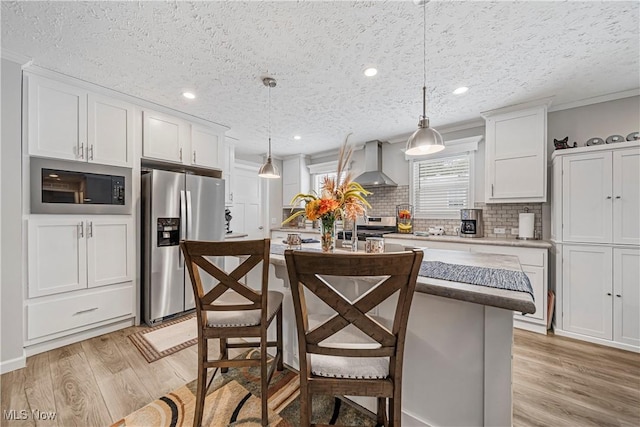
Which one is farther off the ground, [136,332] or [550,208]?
Result: [550,208]

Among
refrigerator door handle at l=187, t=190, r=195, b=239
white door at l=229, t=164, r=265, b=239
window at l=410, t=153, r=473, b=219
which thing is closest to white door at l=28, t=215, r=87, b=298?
refrigerator door handle at l=187, t=190, r=195, b=239

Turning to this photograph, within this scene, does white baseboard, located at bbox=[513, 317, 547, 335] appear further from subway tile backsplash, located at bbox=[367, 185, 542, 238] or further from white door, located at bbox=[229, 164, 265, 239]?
white door, located at bbox=[229, 164, 265, 239]

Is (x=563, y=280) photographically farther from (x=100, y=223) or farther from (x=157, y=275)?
(x=100, y=223)

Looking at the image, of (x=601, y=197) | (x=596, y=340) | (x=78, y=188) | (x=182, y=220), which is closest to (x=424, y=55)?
(x=601, y=197)

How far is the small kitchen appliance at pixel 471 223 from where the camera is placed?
3.36 m

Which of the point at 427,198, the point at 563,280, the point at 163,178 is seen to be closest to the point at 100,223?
the point at 163,178

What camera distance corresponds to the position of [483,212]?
137 inches

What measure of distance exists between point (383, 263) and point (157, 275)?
288cm

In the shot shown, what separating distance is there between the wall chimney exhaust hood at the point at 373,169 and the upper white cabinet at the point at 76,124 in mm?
3325

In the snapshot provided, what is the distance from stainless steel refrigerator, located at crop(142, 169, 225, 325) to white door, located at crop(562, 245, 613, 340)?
412 cm

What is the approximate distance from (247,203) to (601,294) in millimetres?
5174

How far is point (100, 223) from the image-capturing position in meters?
2.52

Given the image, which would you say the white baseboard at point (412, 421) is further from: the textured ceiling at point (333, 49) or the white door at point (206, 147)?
the white door at point (206, 147)

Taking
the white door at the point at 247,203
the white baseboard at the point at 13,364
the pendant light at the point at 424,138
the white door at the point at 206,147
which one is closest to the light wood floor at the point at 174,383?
the white baseboard at the point at 13,364
